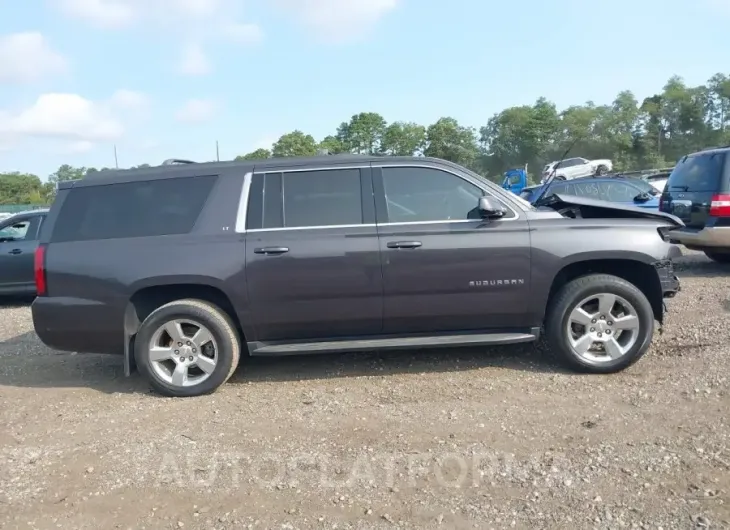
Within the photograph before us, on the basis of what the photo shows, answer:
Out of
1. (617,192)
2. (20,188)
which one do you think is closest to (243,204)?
(617,192)

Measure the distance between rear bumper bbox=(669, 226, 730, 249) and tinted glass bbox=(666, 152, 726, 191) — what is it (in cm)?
59

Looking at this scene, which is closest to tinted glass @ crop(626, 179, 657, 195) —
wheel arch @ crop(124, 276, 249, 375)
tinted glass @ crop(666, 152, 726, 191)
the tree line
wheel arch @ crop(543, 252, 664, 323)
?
tinted glass @ crop(666, 152, 726, 191)

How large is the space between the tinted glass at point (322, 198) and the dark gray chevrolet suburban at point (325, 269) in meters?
0.01

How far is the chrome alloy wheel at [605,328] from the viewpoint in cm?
483

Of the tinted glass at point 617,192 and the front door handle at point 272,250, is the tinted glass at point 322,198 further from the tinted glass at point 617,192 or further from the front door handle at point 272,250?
the tinted glass at point 617,192

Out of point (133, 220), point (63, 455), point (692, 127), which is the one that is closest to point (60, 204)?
point (133, 220)

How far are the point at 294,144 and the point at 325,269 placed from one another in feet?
215

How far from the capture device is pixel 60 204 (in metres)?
5.02

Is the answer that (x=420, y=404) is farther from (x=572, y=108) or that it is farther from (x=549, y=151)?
(x=572, y=108)

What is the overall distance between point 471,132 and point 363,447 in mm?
64697

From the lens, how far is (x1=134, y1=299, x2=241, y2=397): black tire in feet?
15.8

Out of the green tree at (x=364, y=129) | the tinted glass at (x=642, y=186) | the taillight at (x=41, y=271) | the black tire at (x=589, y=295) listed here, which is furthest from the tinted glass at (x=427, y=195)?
the green tree at (x=364, y=129)

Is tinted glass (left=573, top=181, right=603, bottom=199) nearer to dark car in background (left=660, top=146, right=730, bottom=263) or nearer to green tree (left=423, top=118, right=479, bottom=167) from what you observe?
dark car in background (left=660, top=146, right=730, bottom=263)

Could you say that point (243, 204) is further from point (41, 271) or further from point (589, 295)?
point (589, 295)
